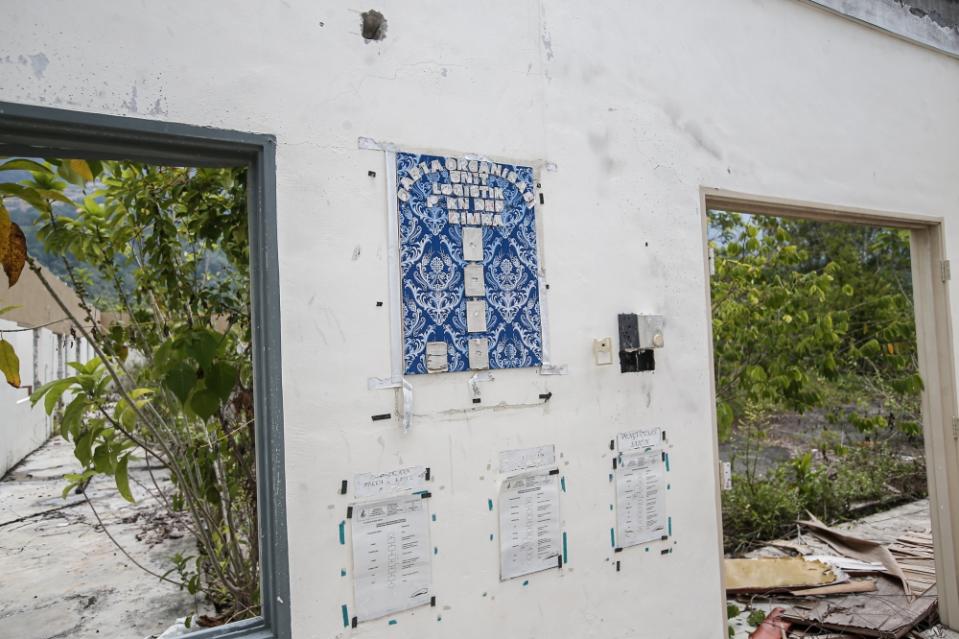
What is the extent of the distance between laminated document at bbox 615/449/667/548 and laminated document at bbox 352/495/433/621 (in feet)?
2.32

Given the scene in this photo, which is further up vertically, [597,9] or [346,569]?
[597,9]

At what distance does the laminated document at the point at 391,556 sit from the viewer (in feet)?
5.40

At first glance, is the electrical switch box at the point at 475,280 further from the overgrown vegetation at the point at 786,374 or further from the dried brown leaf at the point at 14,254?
the overgrown vegetation at the point at 786,374

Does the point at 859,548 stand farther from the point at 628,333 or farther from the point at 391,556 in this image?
the point at 391,556

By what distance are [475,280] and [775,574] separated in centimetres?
264

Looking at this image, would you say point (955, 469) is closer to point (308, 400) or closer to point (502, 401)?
point (502, 401)

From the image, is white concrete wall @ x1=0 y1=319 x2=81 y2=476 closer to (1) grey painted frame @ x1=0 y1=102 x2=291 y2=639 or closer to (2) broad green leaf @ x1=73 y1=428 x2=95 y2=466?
(2) broad green leaf @ x1=73 y1=428 x2=95 y2=466

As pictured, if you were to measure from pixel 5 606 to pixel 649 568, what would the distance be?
3.56m

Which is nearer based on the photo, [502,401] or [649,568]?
[502,401]

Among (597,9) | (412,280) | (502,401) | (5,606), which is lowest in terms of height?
(5,606)

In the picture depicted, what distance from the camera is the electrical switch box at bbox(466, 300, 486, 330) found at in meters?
1.83

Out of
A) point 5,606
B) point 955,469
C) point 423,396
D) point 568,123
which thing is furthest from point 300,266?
point 5,606

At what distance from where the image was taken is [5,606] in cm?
343

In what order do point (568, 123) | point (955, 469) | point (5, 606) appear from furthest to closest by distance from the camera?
point (5, 606)
point (955, 469)
point (568, 123)
